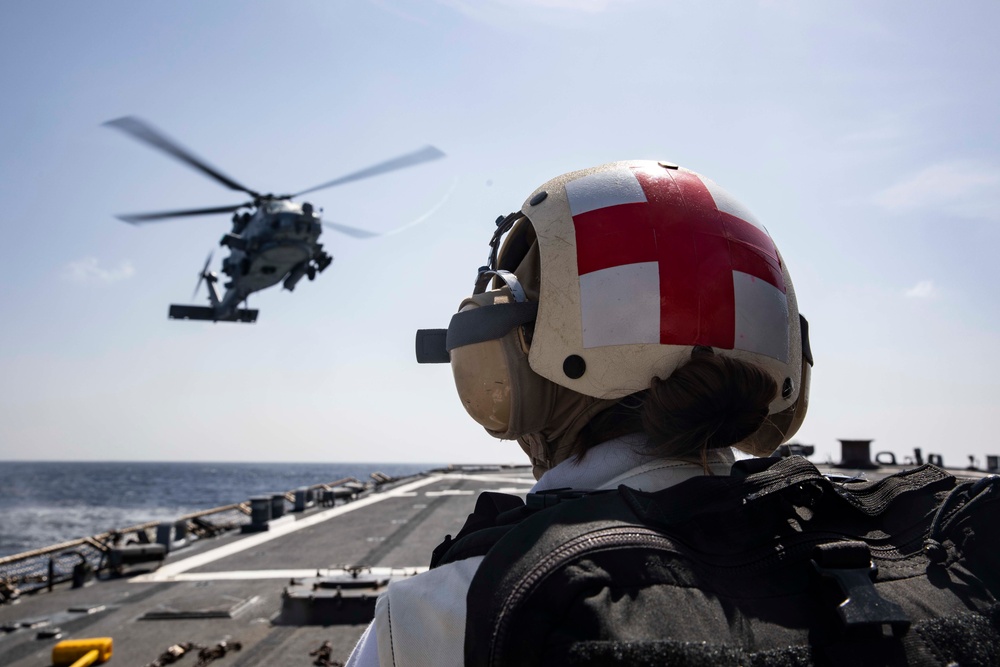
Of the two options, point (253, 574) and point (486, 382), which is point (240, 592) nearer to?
point (253, 574)

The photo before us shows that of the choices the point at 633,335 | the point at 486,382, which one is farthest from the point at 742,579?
the point at 486,382

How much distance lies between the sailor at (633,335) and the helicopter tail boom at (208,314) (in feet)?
84.8

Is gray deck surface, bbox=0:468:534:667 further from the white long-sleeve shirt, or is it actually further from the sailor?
the white long-sleeve shirt

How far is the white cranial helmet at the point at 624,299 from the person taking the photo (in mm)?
1842

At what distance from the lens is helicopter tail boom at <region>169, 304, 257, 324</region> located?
84.8 feet

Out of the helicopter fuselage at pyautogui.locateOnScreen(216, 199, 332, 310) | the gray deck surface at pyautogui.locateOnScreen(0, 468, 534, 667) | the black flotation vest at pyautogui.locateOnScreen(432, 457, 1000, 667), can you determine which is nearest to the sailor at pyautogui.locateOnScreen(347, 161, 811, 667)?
the black flotation vest at pyautogui.locateOnScreen(432, 457, 1000, 667)

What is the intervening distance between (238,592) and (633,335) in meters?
6.75

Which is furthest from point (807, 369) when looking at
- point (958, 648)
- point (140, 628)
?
point (140, 628)

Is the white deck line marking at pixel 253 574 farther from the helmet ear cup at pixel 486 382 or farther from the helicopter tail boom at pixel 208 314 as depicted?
the helicopter tail boom at pixel 208 314

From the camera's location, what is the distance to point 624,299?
187 cm

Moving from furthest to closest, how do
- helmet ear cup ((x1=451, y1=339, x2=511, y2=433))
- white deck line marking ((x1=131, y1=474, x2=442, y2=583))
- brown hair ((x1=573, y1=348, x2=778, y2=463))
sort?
white deck line marking ((x1=131, y1=474, x2=442, y2=583))
helmet ear cup ((x1=451, y1=339, x2=511, y2=433))
brown hair ((x1=573, y1=348, x2=778, y2=463))

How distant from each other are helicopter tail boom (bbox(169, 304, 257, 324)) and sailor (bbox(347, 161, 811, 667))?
25.9 m

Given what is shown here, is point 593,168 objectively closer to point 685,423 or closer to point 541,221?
point 541,221

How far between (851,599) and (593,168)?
1.49 meters
